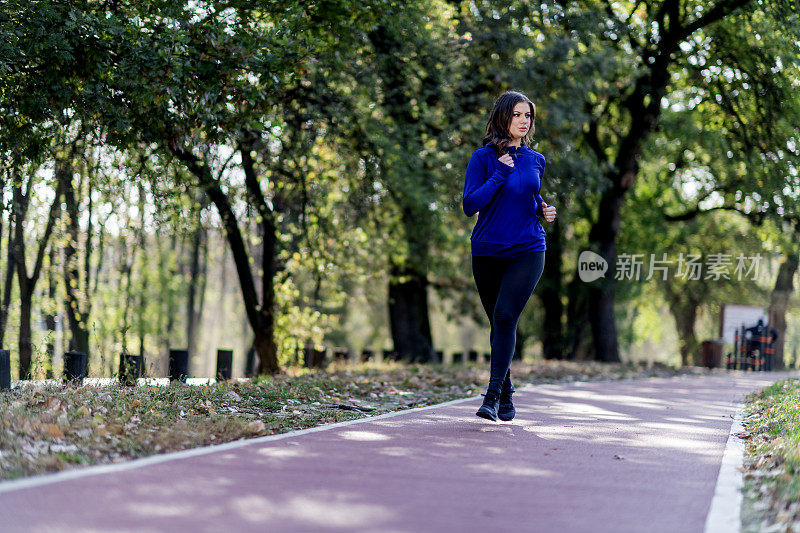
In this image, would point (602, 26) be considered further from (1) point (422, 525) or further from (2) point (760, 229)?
(1) point (422, 525)

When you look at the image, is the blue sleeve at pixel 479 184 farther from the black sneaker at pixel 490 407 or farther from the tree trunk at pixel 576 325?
the tree trunk at pixel 576 325

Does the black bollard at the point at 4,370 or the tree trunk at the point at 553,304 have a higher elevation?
the tree trunk at the point at 553,304

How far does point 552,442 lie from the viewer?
19.5 ft

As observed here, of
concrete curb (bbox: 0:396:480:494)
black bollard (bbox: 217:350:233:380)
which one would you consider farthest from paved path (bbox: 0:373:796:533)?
black bollard (bbox: 217:350:233:380)

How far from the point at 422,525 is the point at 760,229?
Result: 26.1 m

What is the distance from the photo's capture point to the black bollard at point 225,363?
1197 cm

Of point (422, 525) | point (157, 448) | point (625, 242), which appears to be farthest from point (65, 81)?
point (625, 242)

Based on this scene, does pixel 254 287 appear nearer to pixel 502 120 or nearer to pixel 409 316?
pixel 409 316

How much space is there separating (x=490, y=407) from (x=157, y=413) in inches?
90.6

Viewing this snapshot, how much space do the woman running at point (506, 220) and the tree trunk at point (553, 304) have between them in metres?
18.0

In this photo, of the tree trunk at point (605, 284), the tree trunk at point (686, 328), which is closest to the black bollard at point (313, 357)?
the tree trunk at point (605, 284)

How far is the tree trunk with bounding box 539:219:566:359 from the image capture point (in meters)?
24.6

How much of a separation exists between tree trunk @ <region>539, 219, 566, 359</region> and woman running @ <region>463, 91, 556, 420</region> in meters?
18.0

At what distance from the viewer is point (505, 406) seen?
6.75 metres
